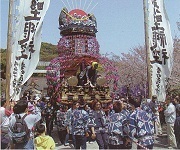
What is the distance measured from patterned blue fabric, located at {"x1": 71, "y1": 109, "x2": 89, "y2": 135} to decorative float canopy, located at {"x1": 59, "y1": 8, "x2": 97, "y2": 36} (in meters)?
→ 6.60

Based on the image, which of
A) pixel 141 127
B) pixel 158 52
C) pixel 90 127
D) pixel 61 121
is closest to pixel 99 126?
pixel 90 127

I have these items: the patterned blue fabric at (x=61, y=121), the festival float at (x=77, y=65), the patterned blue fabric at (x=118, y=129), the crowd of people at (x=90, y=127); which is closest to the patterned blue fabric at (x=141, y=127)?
the crowd of people at (x=90, y=127)

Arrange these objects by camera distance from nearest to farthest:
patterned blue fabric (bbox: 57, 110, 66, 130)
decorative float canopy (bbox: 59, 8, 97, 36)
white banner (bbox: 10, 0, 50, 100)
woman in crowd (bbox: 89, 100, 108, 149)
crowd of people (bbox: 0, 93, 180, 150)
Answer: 1. crowd of people (bbox: 0, 93, 180, 150)
2. woman in crowd (bbox: 89, 100, 108, 149)
3. white banner (bbox: 10, 0, 50, 100)
4. patterned blue fabric (bbox: 57, 110, 66, 130)
5. decorative float canopy (bbox: 59, 8, 97, 36)

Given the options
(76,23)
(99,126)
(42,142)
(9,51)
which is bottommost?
(42,142)

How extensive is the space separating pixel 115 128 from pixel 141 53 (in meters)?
18.7

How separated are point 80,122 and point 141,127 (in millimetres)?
2049

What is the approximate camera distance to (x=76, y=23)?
42.1 feet

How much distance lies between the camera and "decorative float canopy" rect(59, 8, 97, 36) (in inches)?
501

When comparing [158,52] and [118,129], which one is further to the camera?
[158,52]

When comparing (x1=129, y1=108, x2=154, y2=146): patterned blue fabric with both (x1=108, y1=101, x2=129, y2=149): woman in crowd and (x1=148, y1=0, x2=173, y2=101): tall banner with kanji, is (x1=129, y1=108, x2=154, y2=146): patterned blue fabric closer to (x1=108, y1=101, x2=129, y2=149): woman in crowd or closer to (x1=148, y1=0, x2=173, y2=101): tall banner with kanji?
(x1=108, y1=101, x2=129, y2=149): woman in crowd

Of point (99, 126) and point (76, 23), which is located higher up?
point (76, 23)

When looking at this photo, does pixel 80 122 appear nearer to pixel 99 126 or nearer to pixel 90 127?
pixel 90 127

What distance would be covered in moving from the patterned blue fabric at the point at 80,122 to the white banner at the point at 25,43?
184 cm

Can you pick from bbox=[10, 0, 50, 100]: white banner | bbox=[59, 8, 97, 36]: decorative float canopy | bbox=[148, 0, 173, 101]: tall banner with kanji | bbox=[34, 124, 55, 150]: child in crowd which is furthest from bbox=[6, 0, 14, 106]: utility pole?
bbox=[59, 8, 97, 36]: decorative float canopy
